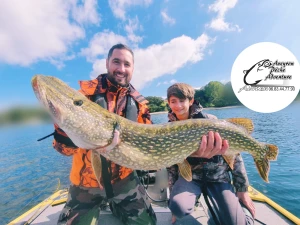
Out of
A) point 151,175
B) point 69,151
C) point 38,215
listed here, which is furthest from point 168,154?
point 38,215

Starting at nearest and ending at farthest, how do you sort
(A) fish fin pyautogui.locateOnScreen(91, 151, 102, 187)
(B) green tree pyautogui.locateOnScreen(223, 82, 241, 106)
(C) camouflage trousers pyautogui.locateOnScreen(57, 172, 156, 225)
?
(A) fish fin pyautogui.locateOnScreen(91, 151, 102, 187), (C) camouflage trousers pyautogui.locateOnScreen(57, 172, 156, 225), (B) green tree pyautogui.locateOnScreen(223, 82, 241, 106)

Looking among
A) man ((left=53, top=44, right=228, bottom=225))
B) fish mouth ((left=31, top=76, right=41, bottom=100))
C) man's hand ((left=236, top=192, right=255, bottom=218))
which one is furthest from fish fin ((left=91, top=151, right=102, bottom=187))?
man's hand ((left=236, top=192, right=255, bottom=218))

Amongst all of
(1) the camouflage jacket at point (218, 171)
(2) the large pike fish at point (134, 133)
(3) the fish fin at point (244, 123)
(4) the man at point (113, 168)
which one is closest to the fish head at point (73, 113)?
(2) the large pike fish at point (134, 133)

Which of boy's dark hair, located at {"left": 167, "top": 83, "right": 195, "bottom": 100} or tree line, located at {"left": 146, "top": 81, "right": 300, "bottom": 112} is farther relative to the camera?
tree line, located at {"left": 146, "top": 81, "right": 300, "bottom": 112}

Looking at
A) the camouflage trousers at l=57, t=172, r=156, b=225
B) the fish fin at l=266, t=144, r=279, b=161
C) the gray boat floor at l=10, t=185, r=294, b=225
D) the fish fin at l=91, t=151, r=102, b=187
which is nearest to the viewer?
the fish fin at l=91, t=151, r=102, b=187

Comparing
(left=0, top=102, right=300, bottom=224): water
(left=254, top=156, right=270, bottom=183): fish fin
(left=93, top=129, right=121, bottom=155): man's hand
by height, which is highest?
(left=93, top=129, right=121, bottom=155): man's hand

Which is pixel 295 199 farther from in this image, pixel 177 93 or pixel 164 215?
pixel 177 93

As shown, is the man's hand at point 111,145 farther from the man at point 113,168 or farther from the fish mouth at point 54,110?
the fish mouth at point 54,110

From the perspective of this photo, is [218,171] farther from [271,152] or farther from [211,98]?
[211,98]

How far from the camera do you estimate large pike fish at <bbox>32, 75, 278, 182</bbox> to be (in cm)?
193

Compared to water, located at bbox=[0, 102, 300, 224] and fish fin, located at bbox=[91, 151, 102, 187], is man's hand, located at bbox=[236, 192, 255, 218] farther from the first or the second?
water, located at bbox=[0, 102, 300, 224]

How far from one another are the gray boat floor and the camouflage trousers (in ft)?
1.44

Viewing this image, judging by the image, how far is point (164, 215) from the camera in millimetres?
3021

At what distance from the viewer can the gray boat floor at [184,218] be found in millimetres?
2787
